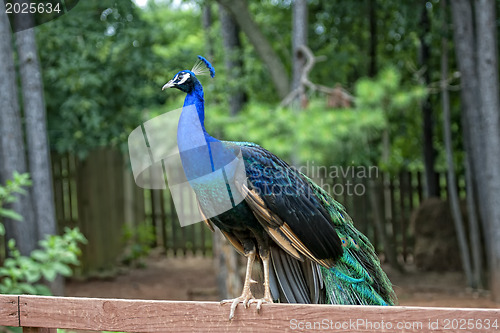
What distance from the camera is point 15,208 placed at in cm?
502

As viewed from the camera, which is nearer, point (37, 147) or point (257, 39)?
point (37, 147)

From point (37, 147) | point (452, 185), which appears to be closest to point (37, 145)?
point (37, 147)

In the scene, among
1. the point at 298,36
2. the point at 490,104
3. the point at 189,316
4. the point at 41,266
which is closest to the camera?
the point at 189,316

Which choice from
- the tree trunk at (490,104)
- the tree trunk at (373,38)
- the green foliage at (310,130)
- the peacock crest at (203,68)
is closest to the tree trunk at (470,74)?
the tree trunk at (490,104)

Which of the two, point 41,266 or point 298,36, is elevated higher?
point 298,36

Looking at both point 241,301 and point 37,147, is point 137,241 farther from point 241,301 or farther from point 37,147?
point 241,301

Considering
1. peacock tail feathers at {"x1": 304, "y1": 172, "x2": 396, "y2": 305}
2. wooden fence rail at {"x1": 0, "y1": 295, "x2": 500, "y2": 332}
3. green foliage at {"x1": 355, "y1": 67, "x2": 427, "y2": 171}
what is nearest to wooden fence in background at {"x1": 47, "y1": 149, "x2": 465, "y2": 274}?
green foliage at {"x1": 355, "y1": 67, "x2": 427, "y2": 171}

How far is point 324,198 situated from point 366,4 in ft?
20.1

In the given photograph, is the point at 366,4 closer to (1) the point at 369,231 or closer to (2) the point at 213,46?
(2) the point at 213,46

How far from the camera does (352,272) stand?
2844mm

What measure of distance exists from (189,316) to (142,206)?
27.2ft

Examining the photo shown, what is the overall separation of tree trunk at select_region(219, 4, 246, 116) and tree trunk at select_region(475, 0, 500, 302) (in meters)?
2.66

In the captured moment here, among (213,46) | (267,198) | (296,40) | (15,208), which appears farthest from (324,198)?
(213,46)

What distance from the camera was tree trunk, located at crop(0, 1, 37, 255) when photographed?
4.87 metres
